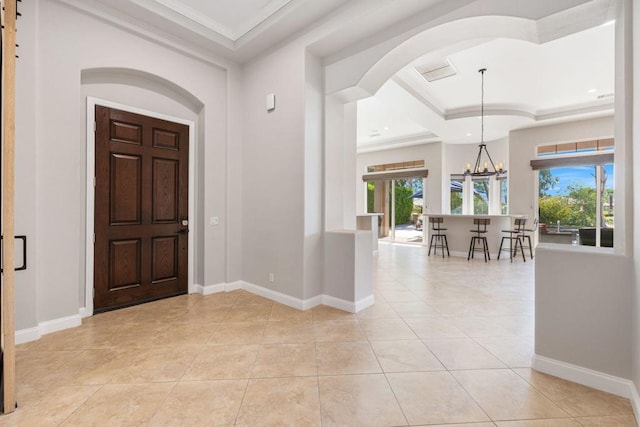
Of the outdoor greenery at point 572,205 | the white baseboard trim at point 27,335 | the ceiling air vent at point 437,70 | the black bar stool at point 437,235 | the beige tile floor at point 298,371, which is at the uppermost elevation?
the ceiling air vent at point 437,70

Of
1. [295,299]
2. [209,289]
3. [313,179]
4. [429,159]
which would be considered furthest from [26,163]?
[429,159]

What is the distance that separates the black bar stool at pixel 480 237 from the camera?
719 cm

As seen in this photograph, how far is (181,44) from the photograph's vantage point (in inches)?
149

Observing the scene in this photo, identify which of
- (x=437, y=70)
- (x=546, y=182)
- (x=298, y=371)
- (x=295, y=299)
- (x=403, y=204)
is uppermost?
(x=437, y=70)

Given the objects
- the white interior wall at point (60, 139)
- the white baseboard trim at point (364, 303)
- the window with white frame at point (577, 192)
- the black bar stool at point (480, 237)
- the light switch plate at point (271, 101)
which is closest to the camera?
the white interior wall at point (60, 139)

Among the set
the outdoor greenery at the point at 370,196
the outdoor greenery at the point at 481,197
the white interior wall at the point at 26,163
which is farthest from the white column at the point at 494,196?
the white interior wall at the point at 26,163

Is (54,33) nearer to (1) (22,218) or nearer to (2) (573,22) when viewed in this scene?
(1) (22,218)

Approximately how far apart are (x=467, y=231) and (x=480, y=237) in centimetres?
53

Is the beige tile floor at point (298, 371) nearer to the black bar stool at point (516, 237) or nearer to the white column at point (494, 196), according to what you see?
the black bar stool at point (516, 237)

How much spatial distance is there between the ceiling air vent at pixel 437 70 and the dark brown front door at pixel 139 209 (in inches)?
155

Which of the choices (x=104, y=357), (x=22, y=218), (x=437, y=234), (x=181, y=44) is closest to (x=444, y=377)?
(x=104, y=357)

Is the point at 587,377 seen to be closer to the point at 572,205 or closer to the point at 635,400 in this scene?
the point at 635,400

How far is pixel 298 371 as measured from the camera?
2203 millimetres

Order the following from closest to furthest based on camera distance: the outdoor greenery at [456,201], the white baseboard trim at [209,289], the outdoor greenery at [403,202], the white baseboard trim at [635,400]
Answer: the white baseboard trim at [635,400], the white baseboard trim at [209,289], the outdoor greenery at [456,201], the outdoor greenery at [403,202]
